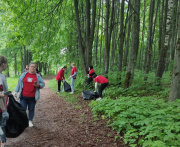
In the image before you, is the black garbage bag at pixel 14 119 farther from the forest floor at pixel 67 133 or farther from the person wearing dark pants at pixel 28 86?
the person wearing dark pants at pixel 28 86

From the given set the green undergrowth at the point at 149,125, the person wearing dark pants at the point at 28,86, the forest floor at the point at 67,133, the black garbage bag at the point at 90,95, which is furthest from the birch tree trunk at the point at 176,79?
the person wearing dark pants at the point at 28,86

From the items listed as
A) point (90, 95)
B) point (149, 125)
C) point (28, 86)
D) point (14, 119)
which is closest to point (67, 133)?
point (14, 119)

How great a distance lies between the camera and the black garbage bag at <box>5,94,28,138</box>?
315cm

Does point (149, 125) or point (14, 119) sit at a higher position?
point (14, 119)

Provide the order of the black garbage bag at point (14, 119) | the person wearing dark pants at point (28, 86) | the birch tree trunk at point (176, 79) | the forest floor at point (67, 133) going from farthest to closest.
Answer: the birch tree trunk at point (176, 79) < the person wearing dark pants at point (28, 86) < the forest floor at point (67, 133) < the black garbage bag at point (14, 119)

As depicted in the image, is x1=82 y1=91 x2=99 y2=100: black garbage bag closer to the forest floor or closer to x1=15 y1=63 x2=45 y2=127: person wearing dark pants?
the forest floor

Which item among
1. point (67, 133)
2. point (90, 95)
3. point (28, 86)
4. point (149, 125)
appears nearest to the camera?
point (149, 125)

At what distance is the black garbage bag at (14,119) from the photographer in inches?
124

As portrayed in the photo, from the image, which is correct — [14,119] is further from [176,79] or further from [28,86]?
[176,79]

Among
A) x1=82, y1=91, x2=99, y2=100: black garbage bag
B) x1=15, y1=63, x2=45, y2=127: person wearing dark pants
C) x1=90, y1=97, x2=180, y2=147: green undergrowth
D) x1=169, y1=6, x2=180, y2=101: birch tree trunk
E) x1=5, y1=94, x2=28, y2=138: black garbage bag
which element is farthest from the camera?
x1=82, y1=91, x2=99, y2=100: black garbage bag

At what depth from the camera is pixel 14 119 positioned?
10.5ft

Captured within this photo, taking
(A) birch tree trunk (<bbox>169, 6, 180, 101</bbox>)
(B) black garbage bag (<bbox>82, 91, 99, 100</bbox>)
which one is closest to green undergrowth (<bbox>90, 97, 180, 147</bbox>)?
(A) birch tree trunk (<bbox>169, 6, 180, 101</bbox>)

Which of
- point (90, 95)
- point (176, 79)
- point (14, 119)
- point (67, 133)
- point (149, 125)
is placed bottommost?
point (67, 133)

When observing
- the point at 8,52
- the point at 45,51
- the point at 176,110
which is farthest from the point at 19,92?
the point at 8,52
